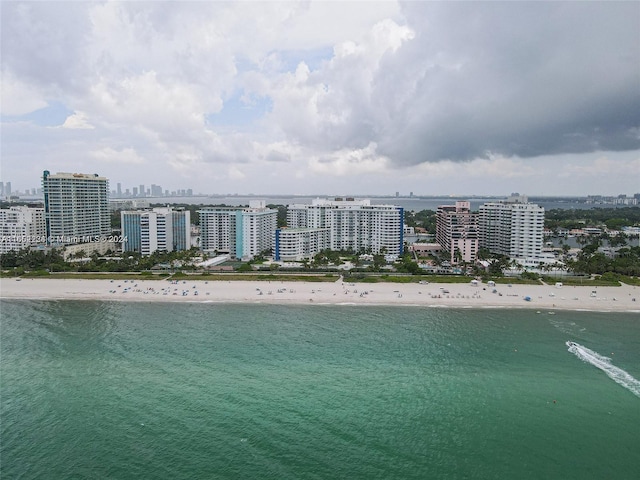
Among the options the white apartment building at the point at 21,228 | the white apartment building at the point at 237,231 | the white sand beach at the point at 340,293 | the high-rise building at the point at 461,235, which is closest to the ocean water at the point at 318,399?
the white sand beach at the point at 340,293

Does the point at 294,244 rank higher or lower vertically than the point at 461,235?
lower

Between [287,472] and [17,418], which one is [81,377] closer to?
[17,418]

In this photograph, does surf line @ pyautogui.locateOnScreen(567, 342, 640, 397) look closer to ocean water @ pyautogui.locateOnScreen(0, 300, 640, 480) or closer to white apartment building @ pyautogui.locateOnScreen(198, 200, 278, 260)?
ocean water @ pyautogui.locateOnScreen(0, 300, 640, 480)

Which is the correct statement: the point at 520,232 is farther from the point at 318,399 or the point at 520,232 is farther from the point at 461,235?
the point at 318,399

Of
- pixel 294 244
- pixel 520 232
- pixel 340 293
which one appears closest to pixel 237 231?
pixel 294 244

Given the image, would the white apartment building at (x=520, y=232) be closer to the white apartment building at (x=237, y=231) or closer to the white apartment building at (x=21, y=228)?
the white apartment building at (x=237, y=231)

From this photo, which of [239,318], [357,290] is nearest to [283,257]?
[357,290]
